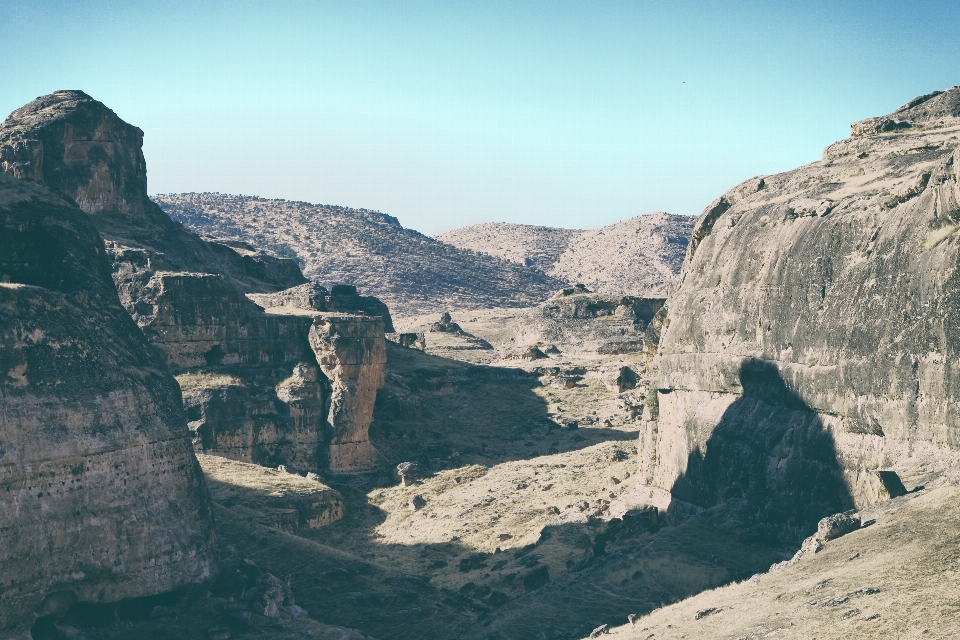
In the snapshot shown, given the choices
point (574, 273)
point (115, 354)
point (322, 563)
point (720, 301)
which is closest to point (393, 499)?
point (322, 563)

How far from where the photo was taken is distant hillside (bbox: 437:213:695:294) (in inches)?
6063

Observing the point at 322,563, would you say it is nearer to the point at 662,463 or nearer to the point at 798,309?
the point at 662,463

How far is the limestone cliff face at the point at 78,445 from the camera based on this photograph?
26.3m

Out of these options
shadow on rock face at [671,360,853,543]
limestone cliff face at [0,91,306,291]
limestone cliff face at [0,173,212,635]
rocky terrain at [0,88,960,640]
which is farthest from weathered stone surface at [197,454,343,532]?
shadow on rock face at [671,360,853,543]

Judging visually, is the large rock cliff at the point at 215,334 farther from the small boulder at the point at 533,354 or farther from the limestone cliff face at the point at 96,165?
the small boulder at the point at 533,354

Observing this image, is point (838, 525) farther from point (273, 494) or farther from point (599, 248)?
point (599, 248)

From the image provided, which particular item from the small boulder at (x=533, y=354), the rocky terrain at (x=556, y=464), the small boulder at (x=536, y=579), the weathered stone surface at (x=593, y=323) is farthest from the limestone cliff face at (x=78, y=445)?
the weathered stone surface at (x=593, y=323)

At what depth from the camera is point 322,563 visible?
3672 centimetres

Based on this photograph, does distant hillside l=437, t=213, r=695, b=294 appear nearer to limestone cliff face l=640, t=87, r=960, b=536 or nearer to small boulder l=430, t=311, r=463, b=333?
small boulder l=430, t=311, r=463, b=333

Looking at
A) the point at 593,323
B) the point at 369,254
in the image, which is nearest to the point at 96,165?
the point at 593,323

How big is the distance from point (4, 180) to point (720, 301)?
17.3 metres

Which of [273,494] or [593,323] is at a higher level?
[593,323]

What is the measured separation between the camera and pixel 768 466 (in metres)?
31.0

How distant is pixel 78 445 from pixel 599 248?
488 ft
